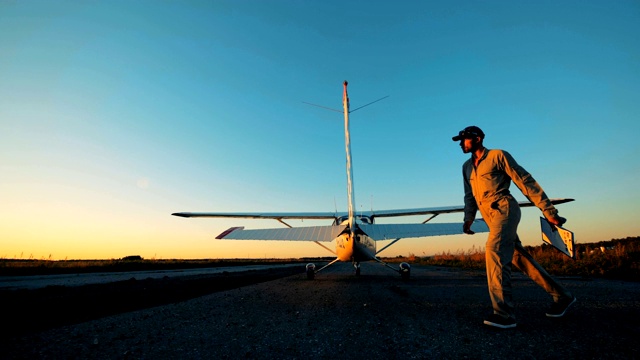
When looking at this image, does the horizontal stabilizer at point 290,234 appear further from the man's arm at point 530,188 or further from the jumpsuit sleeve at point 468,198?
the man's arm at point 530,188

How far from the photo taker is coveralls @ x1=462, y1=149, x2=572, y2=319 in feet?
10.6

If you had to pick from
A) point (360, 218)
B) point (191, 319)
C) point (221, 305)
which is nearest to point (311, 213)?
point (360, 218)

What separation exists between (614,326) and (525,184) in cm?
145

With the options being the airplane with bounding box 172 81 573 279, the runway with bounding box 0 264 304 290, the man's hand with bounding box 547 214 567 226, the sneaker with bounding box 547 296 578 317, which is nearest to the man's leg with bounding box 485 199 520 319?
the man's hand with bounding box 547 214 567 226

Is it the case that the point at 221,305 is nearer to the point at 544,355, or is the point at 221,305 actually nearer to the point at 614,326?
the point at 544,355

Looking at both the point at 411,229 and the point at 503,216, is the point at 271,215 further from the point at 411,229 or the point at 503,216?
the point at 503,216

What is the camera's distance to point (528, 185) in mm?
3320

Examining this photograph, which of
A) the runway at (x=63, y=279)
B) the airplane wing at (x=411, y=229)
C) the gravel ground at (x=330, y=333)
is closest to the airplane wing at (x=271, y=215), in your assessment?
the runway at (x=63, y=279)

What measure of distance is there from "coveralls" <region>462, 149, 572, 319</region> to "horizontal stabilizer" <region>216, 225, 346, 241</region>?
540 centimetres

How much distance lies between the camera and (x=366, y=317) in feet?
11.6

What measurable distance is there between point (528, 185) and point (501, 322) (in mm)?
1413

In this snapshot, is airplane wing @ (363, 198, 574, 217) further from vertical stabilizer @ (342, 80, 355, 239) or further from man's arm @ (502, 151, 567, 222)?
man's arm @ (502, 151, 567, 222)

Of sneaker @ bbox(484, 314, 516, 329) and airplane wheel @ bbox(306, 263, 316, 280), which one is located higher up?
sneaker @ bbox(484, 314, 516, 329)

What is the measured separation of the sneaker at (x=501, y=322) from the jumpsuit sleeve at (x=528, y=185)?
3.77ft
